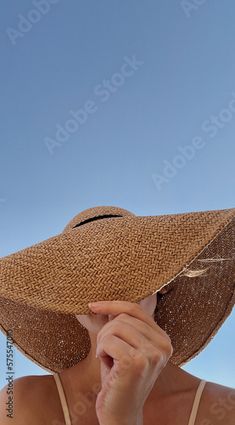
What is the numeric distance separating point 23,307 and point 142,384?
0.56 metres

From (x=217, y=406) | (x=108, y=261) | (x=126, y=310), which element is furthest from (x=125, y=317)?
(x=217, y=406)

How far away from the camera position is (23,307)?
1.14m

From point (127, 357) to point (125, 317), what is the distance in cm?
4

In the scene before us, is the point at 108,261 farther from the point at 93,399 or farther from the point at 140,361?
the point at 93,399

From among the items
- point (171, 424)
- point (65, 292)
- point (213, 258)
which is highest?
point (65, 292)

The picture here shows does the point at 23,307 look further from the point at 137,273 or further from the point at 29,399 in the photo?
the point at 137,273

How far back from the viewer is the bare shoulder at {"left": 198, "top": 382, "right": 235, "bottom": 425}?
906mm

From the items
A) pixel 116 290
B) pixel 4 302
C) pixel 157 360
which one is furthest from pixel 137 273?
pixel 4 302

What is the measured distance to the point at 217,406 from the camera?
93 centimetres

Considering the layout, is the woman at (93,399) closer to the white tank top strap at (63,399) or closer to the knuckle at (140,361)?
the white tank top strap at (63,399)

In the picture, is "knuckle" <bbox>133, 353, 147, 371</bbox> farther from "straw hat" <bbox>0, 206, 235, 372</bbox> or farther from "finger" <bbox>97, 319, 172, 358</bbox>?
"straw hat" <bbox>0, 206, 235, 372</bbox>

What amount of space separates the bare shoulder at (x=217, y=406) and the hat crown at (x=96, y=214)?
0.35m

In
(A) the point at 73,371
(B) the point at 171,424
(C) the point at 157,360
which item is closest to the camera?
(C) the point at 157,360

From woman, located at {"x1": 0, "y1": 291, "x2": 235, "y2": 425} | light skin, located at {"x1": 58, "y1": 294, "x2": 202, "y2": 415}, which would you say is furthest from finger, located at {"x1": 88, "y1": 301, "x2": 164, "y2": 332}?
light skin, located at {"x1": 58, "y1": 294, "x2": 202, "y2": 415}
